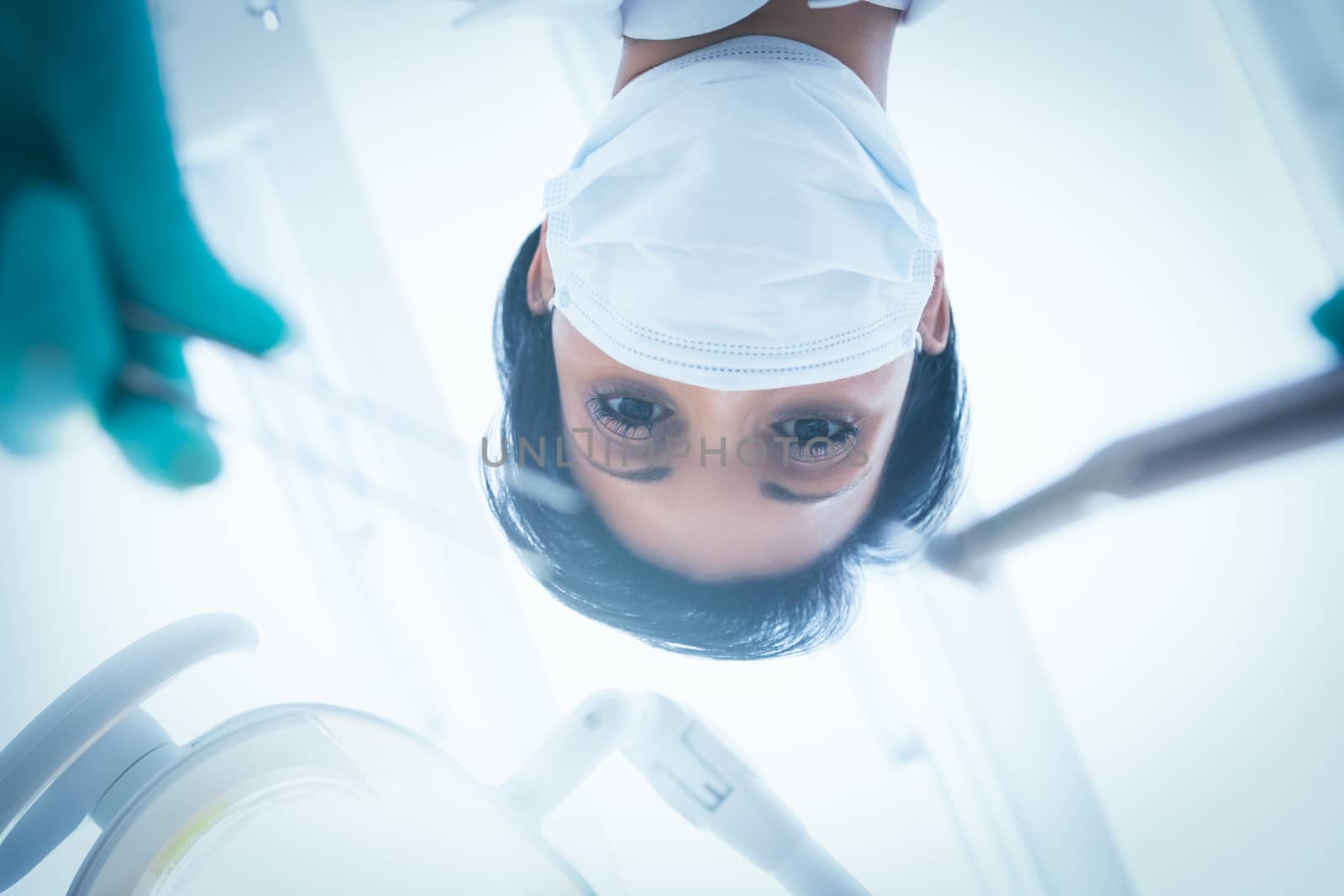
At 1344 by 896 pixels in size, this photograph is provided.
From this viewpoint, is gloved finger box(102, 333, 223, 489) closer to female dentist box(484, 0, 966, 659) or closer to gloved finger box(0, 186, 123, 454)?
gloved finger box(0, 186, 123, 454)

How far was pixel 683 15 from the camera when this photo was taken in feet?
3.02

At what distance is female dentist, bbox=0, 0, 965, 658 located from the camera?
72 cm

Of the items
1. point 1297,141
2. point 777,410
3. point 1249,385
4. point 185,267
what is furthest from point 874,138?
point 185,267

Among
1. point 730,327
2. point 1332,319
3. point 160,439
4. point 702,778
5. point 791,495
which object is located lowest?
point 702,778

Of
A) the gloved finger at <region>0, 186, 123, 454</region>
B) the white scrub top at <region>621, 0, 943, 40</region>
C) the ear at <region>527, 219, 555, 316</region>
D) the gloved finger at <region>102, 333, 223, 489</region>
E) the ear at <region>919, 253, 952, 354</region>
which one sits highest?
the gloved finger at <region>0, 186, 123, 454</region>

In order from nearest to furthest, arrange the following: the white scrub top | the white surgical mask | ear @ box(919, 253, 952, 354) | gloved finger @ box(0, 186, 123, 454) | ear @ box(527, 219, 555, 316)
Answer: gloved finger @ box(0, 186, 123, 454) → the white surgical mask → the white scrub top → ear @ box(919, 253, 952, 354) → ear @ box(527, 219, 555, 316)

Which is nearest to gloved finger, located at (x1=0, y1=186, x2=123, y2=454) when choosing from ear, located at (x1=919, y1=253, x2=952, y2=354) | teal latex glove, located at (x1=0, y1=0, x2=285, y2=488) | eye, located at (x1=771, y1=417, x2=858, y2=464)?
teal latex glove, located at (x1=0, y1=0, x2=285, y2=488)

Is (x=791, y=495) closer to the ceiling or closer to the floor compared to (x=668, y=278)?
closer to the floor

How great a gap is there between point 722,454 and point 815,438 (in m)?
0.11

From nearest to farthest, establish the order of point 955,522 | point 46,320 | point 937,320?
point 46,320 < point 937,320 < point 955,522

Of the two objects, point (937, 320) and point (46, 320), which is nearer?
point (46, 320)

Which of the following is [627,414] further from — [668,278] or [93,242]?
[93,242]

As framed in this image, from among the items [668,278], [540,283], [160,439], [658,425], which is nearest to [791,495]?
[658,425]

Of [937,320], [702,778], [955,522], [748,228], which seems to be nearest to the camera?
[748,228]
